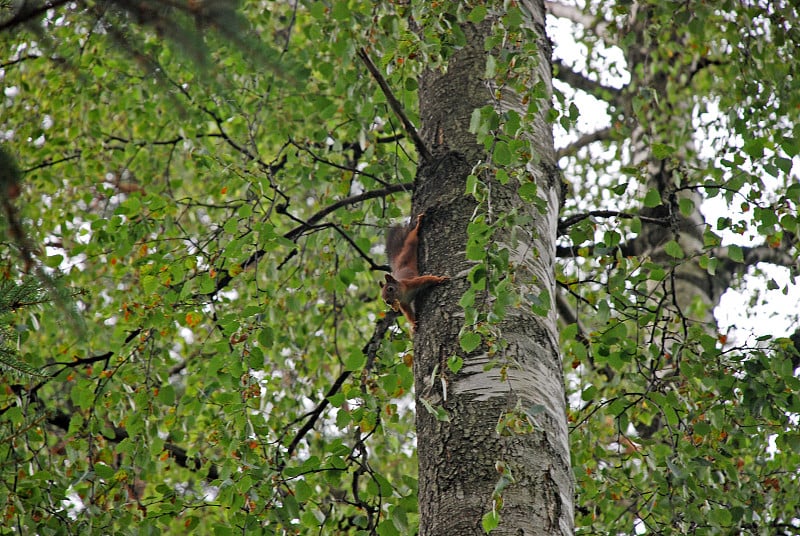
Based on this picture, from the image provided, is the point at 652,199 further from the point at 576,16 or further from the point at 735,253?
the point at 576,16

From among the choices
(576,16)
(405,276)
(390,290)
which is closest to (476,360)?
(405,276)

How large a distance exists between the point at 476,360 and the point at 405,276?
33.1 inches

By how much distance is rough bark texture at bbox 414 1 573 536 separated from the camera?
208 centimetres

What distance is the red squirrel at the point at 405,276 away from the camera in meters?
2.63

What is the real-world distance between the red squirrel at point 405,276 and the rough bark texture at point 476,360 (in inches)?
2.0

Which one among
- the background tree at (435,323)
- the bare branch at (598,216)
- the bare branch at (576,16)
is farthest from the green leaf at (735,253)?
the bare branch at (576,16)

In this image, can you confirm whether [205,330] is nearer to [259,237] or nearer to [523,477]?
[259,237]

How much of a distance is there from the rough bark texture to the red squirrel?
0.17ft

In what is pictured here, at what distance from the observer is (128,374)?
3.56m

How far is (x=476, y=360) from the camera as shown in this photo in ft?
7.69

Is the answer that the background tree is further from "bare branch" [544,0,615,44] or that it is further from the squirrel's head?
"bare branch" [544,0,615,44]

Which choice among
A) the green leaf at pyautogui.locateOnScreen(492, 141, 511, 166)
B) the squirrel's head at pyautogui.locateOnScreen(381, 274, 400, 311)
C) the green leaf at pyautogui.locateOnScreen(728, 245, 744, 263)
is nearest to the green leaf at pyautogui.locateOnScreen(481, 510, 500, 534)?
the green leaf at pyautogui.locateOnScreen(492, 141, 511, 166)

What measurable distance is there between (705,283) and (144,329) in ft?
12.8

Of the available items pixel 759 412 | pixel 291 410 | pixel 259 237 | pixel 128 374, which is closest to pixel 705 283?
pixel 759 412
